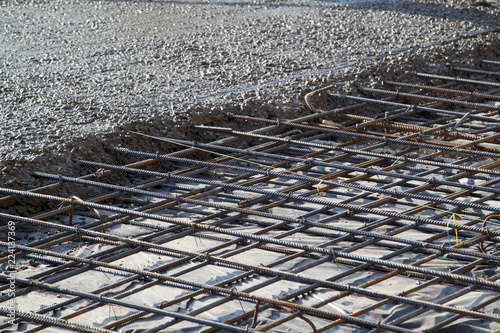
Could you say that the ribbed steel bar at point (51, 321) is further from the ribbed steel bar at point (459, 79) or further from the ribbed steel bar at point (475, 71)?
the ribbed steel bar at point (475, 71)

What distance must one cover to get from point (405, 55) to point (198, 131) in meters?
2.43

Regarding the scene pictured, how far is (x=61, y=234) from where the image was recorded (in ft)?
9.48

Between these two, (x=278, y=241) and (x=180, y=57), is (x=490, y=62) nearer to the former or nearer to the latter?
(x=180, y=57)

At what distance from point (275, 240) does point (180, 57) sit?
9.57 ft

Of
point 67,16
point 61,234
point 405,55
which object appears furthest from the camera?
point 67,16

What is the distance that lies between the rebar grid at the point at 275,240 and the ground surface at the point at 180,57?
31 cm

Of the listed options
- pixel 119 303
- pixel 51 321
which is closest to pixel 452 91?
pixel 119 303

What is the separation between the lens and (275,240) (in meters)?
2.62

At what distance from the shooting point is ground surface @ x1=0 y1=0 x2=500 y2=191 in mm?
3793

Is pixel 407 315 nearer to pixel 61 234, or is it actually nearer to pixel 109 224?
pixel 109 224

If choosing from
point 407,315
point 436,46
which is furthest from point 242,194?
point 436,46

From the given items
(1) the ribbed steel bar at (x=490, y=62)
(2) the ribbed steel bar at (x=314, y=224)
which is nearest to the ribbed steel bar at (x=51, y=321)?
(2) the ribbed steel bar at (x=314, y=224)

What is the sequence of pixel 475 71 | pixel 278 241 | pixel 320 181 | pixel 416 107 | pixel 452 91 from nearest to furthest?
1. pixel 278 241
2. pixel 320 181
3. pixel 416 107
4. pixel 452 91
5. pixel 475 71

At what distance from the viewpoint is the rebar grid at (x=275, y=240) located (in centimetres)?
229
